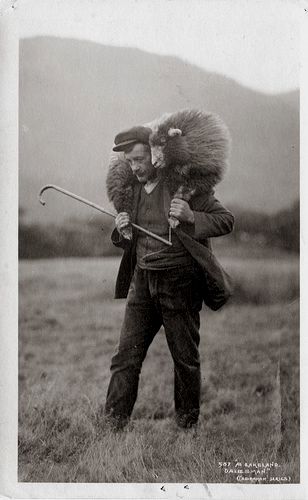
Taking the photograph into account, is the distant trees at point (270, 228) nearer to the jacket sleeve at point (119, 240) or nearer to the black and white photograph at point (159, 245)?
the black and white photograph at point (159, 245)

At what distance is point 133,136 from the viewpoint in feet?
11.7

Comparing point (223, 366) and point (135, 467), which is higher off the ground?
point (223, 366)

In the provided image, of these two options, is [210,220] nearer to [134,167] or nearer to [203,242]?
[203,242]

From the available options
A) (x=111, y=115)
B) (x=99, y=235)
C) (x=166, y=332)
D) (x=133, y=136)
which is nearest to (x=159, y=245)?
(x=99, y=235)

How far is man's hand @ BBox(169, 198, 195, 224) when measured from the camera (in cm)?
350

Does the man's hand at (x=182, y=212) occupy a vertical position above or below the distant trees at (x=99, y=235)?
above

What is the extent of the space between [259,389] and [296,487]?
1.68ft

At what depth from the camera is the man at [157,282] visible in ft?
11.6

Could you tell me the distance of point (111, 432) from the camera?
3.58 meters

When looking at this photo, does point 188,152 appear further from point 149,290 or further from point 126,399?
point 126,399

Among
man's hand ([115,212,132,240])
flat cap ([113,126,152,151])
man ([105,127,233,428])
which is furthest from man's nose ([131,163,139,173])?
man's hand ([115,212,132,240])

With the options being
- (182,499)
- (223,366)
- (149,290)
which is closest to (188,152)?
(149,290)

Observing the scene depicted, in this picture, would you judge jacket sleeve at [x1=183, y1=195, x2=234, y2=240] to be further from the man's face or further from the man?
the man's face

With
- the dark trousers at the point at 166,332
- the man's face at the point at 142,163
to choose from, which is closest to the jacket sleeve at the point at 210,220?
the dark trousers at the point at 166,332
